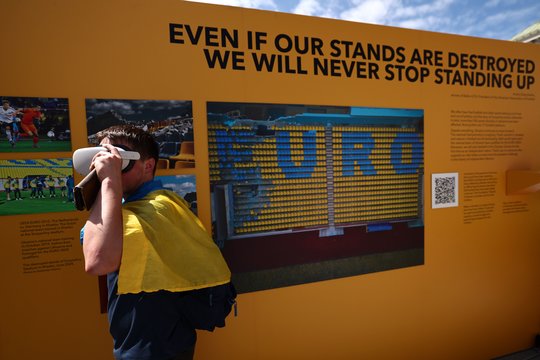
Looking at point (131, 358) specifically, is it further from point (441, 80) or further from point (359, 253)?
point (441, 80)

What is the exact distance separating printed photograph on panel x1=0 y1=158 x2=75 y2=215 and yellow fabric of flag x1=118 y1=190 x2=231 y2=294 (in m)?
0.74

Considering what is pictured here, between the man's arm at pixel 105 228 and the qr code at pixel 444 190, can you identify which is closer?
the man's arm at pixel 105 228

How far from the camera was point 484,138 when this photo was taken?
240cm

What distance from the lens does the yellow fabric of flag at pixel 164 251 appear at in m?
0.91

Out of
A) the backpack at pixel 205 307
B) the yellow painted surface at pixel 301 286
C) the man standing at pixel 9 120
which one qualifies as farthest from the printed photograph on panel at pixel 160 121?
the backpack at pixel 205 307

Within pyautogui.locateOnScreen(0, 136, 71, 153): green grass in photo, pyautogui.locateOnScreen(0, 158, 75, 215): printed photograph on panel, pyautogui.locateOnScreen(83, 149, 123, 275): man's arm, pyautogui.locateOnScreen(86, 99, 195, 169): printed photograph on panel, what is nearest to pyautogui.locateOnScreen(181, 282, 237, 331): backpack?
pyautogui.locateOnScreen(83, 149, 123, 275): man's arm

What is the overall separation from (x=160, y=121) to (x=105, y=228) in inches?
35.7

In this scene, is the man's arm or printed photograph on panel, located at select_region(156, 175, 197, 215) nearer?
the man's arm

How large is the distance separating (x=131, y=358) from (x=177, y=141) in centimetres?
108

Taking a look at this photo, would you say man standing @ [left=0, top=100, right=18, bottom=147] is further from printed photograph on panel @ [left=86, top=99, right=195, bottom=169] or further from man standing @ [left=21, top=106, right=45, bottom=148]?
printed photograph on panel @ [left=86, top=99, right=195, bottom=169]

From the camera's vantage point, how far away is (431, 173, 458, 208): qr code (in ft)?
7.37

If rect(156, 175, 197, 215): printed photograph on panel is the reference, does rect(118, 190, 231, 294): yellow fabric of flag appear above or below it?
below

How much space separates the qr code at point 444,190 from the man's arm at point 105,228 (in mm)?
2183

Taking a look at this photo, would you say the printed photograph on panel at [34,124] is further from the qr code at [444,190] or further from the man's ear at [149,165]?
the qr code at [444,190]
